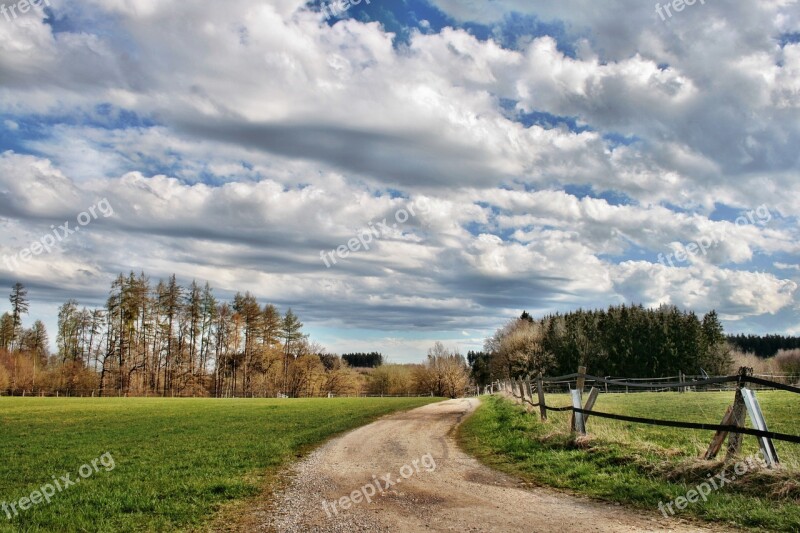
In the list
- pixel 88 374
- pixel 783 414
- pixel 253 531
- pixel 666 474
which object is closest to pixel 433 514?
pixel 253 531

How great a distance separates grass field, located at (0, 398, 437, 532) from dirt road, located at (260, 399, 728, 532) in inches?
47.8

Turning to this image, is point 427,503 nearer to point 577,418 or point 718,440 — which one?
point 718,440

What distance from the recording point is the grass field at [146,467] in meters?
8.05

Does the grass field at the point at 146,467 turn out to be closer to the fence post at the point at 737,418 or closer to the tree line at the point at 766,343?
the fence post at the point at 737,418

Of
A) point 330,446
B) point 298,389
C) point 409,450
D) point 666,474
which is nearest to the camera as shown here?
point 666,474

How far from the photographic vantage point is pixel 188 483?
10141 mm

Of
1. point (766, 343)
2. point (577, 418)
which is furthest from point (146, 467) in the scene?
point (766, 343)

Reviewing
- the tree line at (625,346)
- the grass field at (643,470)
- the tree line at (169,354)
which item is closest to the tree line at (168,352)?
the tree line at (169,354)

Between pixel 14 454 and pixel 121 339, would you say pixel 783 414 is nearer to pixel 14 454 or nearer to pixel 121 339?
pixel 14 454

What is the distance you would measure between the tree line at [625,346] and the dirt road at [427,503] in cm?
7707

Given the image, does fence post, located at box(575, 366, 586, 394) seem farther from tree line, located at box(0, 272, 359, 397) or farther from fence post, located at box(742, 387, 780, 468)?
tree line, located at box(0, 272, 359, 397)

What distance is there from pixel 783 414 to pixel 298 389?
77.7 m

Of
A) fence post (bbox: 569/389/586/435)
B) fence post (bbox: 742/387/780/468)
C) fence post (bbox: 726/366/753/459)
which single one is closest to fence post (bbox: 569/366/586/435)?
fence post (bbox: 569/389/586/435)

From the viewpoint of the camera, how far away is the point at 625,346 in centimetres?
9144
